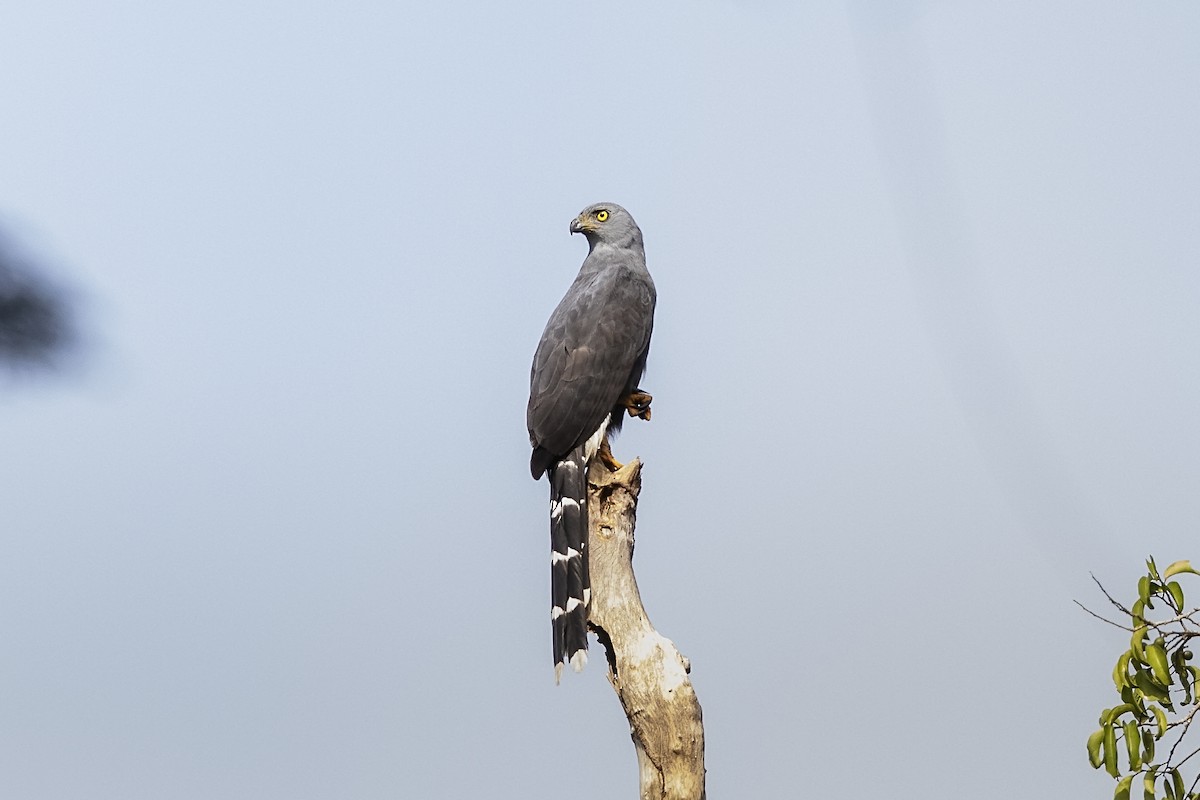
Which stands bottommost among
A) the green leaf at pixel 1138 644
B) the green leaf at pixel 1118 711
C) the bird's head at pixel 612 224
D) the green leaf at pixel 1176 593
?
the green leaf at pixel 1118 711

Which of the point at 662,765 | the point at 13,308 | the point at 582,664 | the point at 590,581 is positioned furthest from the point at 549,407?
the point at 13,308

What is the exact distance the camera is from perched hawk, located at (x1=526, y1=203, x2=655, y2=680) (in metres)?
3.52

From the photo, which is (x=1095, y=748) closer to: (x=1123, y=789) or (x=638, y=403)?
(x=1123, y=789)

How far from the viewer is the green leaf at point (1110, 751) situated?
8.02ft

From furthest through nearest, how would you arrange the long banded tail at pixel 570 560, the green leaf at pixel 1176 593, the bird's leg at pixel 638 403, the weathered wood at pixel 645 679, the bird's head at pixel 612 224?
the bird's head at pixel 612 224 → the bird's leg at pixel 638 403 → the long banded tail at pixel 570 560 → the weathered wood at pixel 645 679 → the green leaf at pixel 1176 593

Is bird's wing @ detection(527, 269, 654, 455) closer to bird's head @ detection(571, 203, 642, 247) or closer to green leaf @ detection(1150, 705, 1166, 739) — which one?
bird's head @ detection(571, 203, 642, 247)

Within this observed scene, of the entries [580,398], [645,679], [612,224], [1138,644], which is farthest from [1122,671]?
[612,224]

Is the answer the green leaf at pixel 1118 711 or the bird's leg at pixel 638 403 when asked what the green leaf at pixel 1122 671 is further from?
the bird's leg at pixel 638 403

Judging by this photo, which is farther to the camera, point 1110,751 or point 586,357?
point 586,357

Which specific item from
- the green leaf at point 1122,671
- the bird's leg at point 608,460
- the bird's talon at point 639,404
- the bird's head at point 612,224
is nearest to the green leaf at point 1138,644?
the green leaf at point 1122,671

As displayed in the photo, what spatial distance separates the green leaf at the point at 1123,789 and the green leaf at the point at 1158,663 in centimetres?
25

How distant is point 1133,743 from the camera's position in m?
2.42

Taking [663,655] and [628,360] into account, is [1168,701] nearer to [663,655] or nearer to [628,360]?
[663,655]

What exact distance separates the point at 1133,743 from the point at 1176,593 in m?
0.36
